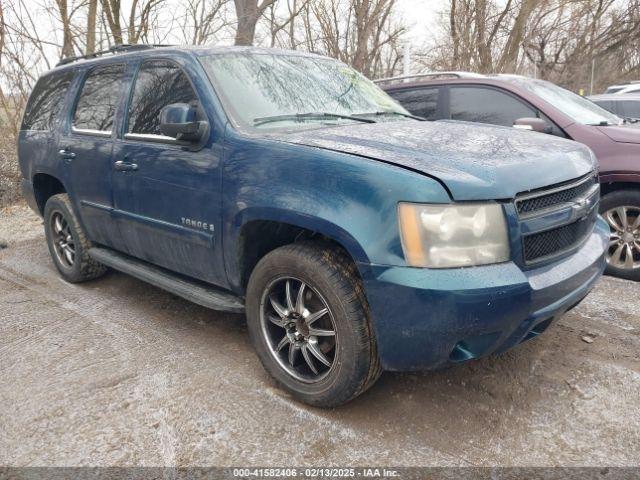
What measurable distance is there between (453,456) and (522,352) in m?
1.09

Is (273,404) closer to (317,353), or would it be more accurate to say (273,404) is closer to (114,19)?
(317,353)

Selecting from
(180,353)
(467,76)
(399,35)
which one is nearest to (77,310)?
(180,353)

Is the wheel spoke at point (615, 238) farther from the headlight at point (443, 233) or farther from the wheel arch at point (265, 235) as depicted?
the wheel arch at point (265, 235)

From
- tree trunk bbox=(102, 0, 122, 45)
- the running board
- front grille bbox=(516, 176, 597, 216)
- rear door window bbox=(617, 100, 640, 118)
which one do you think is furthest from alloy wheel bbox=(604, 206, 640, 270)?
tree trunk bbox=(102, 0, 122, 45)

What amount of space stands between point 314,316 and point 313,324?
0.08m

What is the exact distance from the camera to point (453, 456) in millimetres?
2336

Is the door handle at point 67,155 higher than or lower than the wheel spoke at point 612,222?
higher

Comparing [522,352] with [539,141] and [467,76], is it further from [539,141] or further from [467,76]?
[467,76]

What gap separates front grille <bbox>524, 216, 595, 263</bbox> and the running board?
1.60 metres

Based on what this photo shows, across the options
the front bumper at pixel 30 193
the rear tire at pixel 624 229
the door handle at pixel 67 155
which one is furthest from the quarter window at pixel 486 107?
the front bumper at pixel 30 193

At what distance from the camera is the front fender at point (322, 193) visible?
2230mm

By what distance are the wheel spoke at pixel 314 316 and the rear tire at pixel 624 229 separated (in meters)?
3.03

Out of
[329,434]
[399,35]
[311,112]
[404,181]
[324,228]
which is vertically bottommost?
[329,434]

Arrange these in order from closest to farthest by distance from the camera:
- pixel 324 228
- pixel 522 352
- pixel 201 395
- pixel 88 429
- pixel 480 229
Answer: pixel 480 229
pixel 324 228
pixel 88 429
pixel 201 395
pixel 522 352
